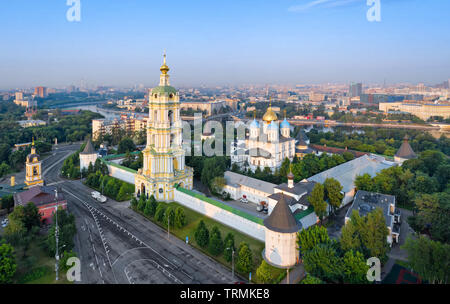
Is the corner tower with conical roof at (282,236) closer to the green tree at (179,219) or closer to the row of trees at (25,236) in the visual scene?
the green tree at (179,219)

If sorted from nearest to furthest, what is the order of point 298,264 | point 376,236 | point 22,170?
point 376,236 < point 298,264 < point 22,170

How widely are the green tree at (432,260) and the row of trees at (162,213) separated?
1416cm

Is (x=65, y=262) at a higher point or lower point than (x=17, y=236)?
lower

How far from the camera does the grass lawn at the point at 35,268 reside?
15.5 metres

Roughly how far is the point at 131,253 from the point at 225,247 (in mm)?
5877

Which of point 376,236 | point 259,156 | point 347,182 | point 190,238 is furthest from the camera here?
point 259,156

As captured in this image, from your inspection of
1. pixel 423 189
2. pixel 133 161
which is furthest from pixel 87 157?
pixel 423 189

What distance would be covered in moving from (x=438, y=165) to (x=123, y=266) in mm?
30921

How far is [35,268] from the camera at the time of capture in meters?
16.2

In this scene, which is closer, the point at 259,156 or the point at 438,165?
the point at 438,165

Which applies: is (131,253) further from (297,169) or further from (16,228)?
(297,169)

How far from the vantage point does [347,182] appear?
1080 inches
